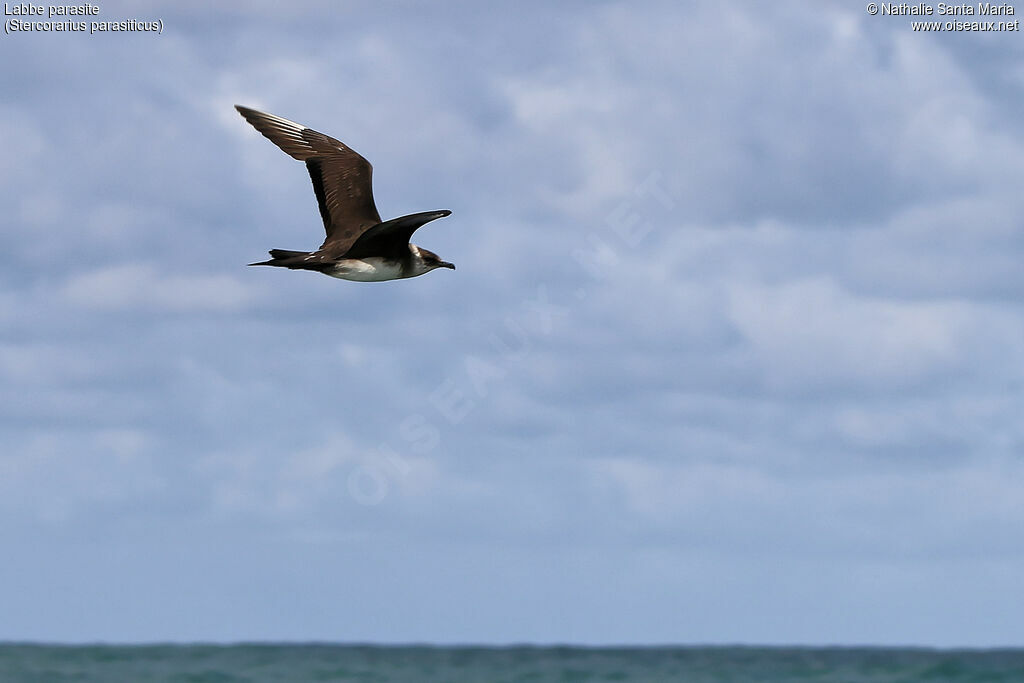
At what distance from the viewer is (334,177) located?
1667 centimetres

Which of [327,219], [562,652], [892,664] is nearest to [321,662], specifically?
[562,652]

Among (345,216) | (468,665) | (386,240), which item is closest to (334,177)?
(345,216)

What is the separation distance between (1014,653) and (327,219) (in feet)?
136

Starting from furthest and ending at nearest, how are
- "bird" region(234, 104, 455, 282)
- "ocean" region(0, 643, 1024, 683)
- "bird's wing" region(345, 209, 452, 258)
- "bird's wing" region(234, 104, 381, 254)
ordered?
"ocean" region(0, 643, 1024, 683)
"bird's wing" region(234, 104, 381, 254)
"bird" region(234, 104, 455, 282)
"bird's wing" region(345, 209, 452, 258)

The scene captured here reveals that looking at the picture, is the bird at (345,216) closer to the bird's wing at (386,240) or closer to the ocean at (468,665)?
the bird's wing at (386,240)

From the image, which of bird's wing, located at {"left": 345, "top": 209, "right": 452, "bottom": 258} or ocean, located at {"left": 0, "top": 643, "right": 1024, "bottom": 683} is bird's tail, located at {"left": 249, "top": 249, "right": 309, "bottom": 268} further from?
ocean, located at {"left": 0, "top": 643, "right": 1024, "bottom": 683}

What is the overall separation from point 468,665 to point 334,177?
103ft

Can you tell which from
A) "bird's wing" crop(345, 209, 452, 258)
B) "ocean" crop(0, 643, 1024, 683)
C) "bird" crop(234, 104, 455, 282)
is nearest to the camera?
"bird's wing" crop(345, 209, 452, 258)

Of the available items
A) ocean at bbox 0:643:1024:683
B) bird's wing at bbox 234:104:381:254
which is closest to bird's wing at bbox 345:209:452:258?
bird's wing at bbox 234:104:381:254

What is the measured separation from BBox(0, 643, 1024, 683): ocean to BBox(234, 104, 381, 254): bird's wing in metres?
22.5

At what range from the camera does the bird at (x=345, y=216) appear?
50.4 feet

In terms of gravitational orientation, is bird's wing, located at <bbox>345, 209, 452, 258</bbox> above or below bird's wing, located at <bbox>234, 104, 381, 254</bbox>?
below

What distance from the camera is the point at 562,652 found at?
53.2 m

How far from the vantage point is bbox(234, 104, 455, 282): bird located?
50.4ft
